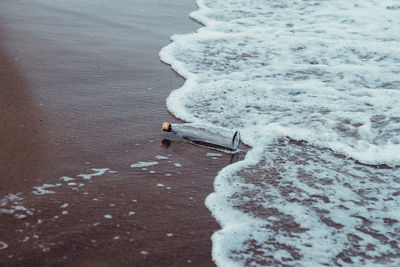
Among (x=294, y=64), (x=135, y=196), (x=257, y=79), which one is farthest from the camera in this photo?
(x=294, y=64)

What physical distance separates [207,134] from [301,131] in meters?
0.69

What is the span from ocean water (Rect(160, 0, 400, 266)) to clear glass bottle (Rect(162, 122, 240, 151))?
6.2 inches

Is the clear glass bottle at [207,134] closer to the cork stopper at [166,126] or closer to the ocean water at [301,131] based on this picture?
the cork stopper at [166,126]

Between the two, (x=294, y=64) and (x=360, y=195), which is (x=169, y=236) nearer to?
(x=360, y=195)

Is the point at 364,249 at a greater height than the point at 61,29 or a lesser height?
lesser

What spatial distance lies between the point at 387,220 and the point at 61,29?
14.3ft

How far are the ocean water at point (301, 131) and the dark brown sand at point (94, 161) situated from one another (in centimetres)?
20

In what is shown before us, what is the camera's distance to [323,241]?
2062 mm

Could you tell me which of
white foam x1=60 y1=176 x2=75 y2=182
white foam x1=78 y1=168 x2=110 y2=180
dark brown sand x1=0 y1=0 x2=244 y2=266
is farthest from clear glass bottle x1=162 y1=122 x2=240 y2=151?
white foam x1=60 y1=176 x2=75 y2=182

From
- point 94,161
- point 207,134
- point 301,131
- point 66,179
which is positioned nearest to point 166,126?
point 207,134

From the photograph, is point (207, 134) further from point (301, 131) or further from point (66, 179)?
point (66, 179)

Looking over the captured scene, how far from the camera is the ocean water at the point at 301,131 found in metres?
2.07

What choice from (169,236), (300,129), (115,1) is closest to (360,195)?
(300,129)

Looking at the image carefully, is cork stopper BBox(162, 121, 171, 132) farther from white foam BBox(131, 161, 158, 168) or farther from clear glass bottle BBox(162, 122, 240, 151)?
white foam BBox(131, 161, 158, 168)
